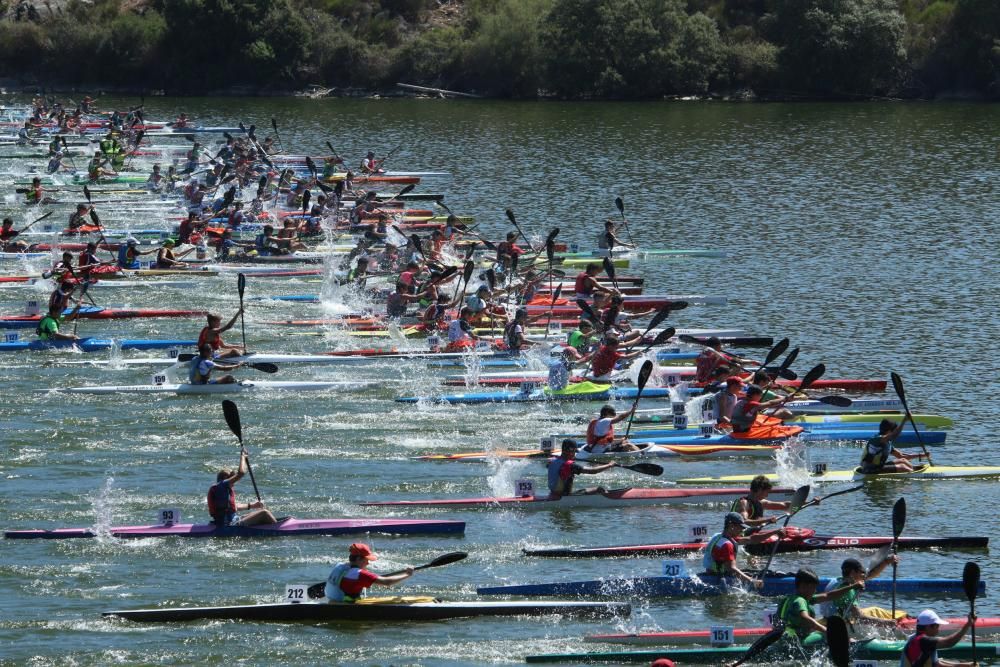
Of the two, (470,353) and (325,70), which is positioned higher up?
(470,353)

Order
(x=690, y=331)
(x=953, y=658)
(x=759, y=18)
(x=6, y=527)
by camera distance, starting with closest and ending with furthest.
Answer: (x=953, y=658), (x=6, y=527), (x=690, y=331), (x=759, y=18)

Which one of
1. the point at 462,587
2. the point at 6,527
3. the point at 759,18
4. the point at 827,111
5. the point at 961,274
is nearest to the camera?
the point at 462,587

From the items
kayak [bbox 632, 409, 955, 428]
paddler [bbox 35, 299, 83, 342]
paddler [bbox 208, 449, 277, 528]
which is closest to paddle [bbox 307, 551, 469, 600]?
paddler [bbox 208, 449, 277, 528]

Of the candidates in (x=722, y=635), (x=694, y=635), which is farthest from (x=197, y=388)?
(x=722, y=635)

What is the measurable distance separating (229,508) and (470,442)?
531 cm

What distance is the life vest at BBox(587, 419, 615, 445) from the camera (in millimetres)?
22359

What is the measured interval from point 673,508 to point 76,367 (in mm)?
13024

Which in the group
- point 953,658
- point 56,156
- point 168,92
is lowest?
point 168,92

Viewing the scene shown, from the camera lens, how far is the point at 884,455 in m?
21.7

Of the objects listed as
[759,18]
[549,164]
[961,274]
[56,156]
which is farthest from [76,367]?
[759,18]

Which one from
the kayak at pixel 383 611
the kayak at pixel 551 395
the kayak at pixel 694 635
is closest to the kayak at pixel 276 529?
the kayak at pixel 383 611

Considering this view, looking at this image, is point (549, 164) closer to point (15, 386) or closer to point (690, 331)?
point (690, 331)

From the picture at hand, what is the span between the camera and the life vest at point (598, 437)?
22.4 metres

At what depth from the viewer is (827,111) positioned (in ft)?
244
